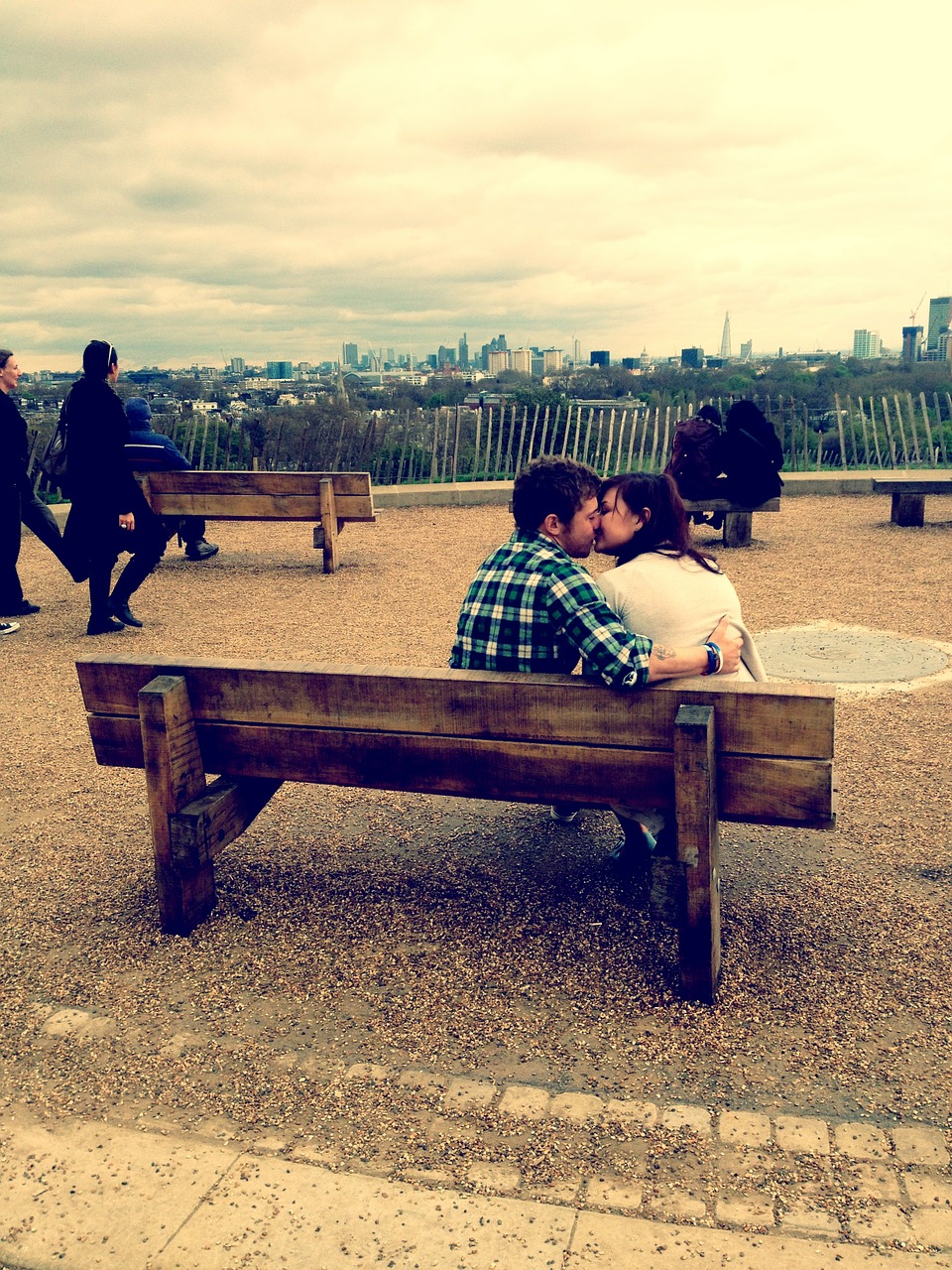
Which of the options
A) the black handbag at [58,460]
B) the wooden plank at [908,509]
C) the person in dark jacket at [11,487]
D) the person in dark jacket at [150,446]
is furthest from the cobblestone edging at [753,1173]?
the wooden plank at [908,509]

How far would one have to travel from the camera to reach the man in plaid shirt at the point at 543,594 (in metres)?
3.21

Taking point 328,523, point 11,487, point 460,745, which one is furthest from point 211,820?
point 328,523

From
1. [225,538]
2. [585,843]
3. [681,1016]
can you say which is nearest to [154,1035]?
[681,1016]

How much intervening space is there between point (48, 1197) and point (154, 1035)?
64 cm

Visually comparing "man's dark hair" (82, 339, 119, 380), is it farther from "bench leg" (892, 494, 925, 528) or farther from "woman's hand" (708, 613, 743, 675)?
"bench leg" (892, 494, 925, 528)

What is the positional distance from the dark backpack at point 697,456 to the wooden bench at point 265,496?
8.99ft

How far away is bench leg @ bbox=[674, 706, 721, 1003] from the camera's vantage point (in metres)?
2.91

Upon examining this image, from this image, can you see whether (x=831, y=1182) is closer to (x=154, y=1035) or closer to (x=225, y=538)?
(x=154, y=1035)

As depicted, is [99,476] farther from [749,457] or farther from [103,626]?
[749,457]

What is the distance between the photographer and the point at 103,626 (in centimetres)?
802

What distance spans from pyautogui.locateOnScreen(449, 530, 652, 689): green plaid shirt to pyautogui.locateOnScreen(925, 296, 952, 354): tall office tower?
8451 centimetres

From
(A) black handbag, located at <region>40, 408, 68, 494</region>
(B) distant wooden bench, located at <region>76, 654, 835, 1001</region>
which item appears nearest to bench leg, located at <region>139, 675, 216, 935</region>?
(B) distant wooden bench, located at <region>76, 654, 835, 1001</region>

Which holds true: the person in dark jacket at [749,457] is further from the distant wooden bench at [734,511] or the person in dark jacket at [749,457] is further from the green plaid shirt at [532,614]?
the green plaid shirt at [532,614]

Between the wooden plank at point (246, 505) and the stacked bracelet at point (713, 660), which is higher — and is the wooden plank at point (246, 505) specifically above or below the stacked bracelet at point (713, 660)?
below
